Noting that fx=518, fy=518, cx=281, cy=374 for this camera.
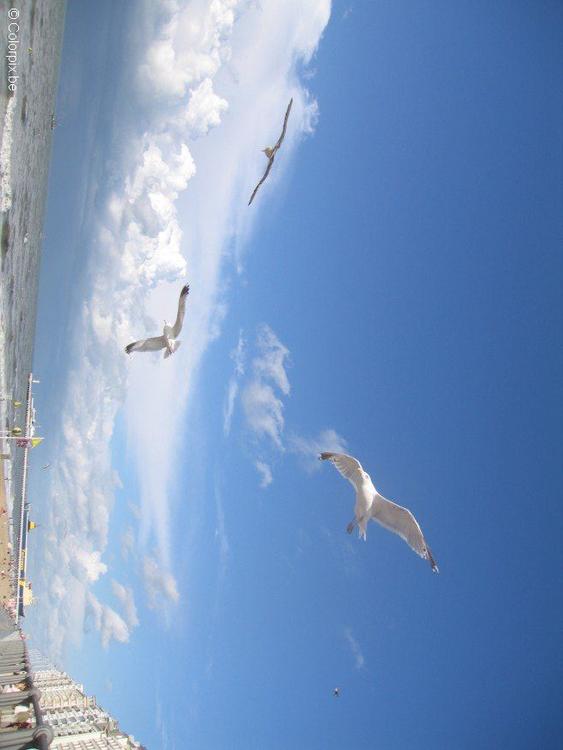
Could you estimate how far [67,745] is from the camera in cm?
3966

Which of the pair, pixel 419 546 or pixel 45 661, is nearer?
pixel 419 546

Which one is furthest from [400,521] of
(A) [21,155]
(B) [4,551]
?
(B) [4,551]

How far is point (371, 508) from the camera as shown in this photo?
14.5 metres

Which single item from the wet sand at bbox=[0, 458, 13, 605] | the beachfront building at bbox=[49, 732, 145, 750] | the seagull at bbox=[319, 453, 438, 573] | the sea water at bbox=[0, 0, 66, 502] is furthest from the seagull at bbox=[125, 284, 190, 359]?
the beachfront building at bbox=[49, 732, 145, 750]

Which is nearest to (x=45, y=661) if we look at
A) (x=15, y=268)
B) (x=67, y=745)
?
(x=67, y=745)

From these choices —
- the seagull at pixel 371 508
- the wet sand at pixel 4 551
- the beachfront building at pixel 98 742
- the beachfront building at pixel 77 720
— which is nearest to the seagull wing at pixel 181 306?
the seagull at pixel 371 508

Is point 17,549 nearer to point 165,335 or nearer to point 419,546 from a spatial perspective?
point 165,335

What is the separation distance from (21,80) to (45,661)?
8611cm

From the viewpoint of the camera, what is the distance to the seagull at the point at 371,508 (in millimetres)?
14117

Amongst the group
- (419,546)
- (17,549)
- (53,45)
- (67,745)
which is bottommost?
(67,745)

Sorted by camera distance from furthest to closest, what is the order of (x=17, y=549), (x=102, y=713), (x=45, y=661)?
1. (x=45, y=661)
2. (x=102, y=713)
3. (x=17, y=549)

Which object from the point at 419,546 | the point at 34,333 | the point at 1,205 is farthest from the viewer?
the point at 34,333

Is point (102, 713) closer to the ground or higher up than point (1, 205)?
closer to the ground

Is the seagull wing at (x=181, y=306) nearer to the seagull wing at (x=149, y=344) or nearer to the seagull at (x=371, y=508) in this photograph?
the seagull wing at (x=149, y=344)
